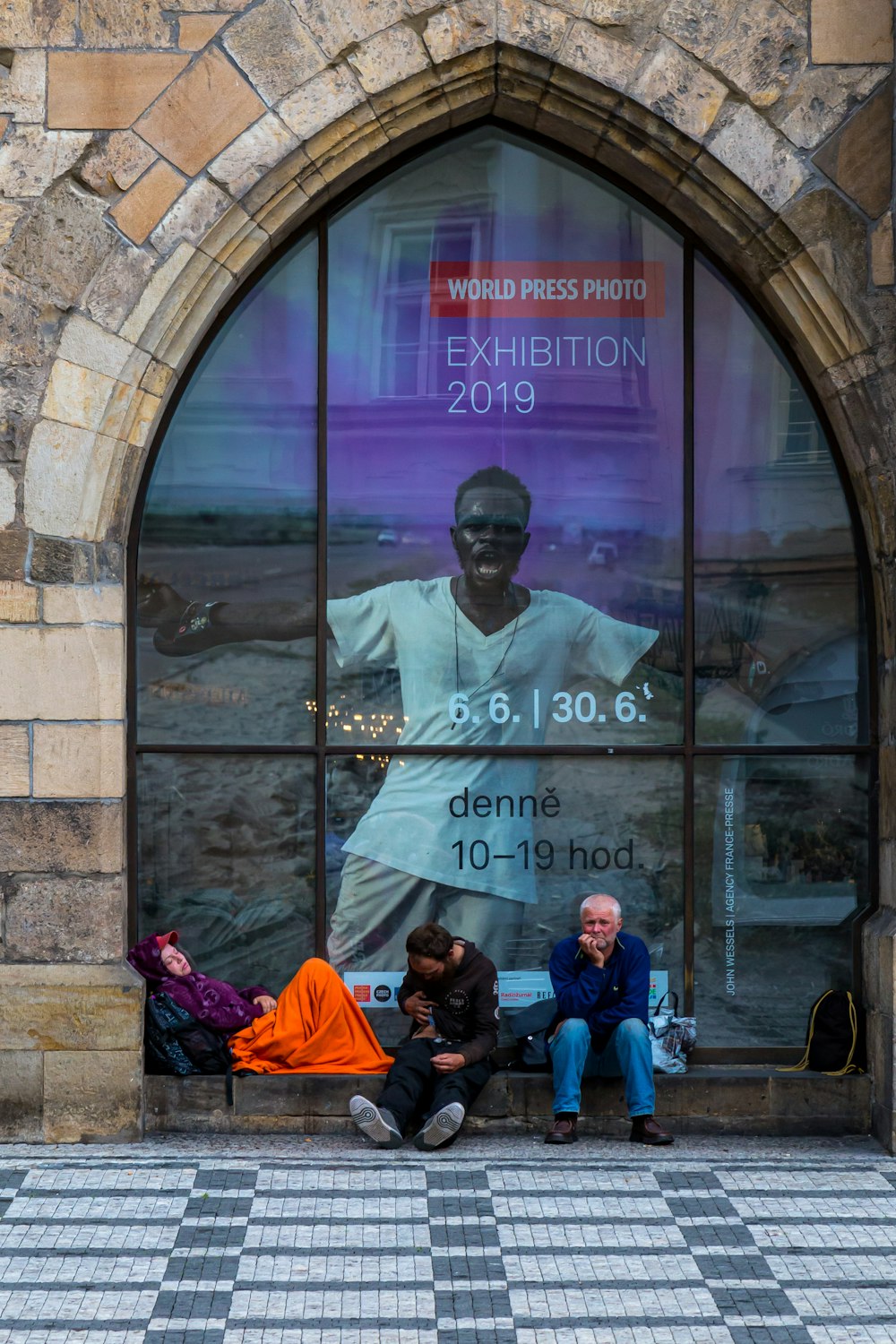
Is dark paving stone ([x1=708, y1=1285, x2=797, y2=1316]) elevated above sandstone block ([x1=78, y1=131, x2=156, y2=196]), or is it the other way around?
sandstone block ([x1=78, y1=131, x2=156, y2=196])

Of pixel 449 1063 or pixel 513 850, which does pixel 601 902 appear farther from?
pixel 449 1063

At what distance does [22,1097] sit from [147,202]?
386 centimetres

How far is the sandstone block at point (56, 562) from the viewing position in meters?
6.46

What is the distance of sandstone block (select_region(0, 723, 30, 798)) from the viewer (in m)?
6.48

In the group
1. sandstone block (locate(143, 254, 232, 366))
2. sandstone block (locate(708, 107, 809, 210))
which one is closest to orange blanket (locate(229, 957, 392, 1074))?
sandstone block (locate(143, 254, 232, 366))

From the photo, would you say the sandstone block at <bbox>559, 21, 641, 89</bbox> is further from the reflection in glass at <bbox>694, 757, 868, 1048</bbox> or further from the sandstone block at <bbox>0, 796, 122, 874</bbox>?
the sandstone block at <bbox>0, 796, 122, 874</bbox>

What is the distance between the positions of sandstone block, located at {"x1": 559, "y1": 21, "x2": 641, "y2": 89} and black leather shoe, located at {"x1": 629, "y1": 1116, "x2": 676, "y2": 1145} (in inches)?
176

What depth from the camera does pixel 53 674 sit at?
6496 mm

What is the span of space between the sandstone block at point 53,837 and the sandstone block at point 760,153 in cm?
390

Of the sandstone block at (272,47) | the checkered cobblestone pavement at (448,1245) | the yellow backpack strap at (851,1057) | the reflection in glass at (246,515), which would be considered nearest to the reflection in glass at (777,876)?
the yellow backpack strap at (851,1057)

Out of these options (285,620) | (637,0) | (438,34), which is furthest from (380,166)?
(285,620)

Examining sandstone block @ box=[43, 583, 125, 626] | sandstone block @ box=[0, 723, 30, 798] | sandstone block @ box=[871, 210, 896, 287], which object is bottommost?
sandstone block @ box=[0, 723, 30, 798]

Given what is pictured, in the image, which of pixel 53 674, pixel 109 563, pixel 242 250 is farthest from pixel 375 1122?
pixel 242 250

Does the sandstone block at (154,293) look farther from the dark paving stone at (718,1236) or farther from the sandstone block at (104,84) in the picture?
the dark paving stone at (718,1236)
